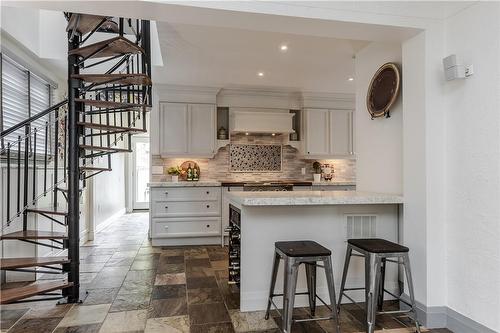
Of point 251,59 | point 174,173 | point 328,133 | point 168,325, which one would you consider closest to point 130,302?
point 168,325

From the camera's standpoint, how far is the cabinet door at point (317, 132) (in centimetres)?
570

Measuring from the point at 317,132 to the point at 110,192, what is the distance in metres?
4.71

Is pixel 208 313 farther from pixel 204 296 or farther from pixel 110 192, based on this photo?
pixel 110 192

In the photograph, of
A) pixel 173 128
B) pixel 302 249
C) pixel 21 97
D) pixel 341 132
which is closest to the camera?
pixel 302 249

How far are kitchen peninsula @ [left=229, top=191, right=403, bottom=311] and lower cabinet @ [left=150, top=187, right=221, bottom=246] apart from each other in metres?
2.15

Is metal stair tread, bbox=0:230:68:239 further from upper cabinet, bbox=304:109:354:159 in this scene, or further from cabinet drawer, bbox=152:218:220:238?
upper cabinet, bbox=304:109:354:159

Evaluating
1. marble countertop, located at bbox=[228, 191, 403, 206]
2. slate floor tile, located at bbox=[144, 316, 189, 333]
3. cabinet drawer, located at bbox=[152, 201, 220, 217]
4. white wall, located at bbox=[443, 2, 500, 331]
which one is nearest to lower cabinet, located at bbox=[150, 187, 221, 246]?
cabinet drawer, located at bbox=[152, 201, 220, 217]

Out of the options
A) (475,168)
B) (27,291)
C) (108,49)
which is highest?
(108,49)

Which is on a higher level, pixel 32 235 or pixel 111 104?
pixel 111 104

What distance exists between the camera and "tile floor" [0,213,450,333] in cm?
239

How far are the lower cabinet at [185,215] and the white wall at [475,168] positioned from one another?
3.35 m

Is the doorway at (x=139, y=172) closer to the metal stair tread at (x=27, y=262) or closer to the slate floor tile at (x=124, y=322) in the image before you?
the metal stair tread at (x=27, y=262)

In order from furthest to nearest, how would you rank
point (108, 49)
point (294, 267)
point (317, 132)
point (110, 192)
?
point (110, 192) < point (317, 132) < point (108, 49) < point (294, 267)

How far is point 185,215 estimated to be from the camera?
4930 millimetres
